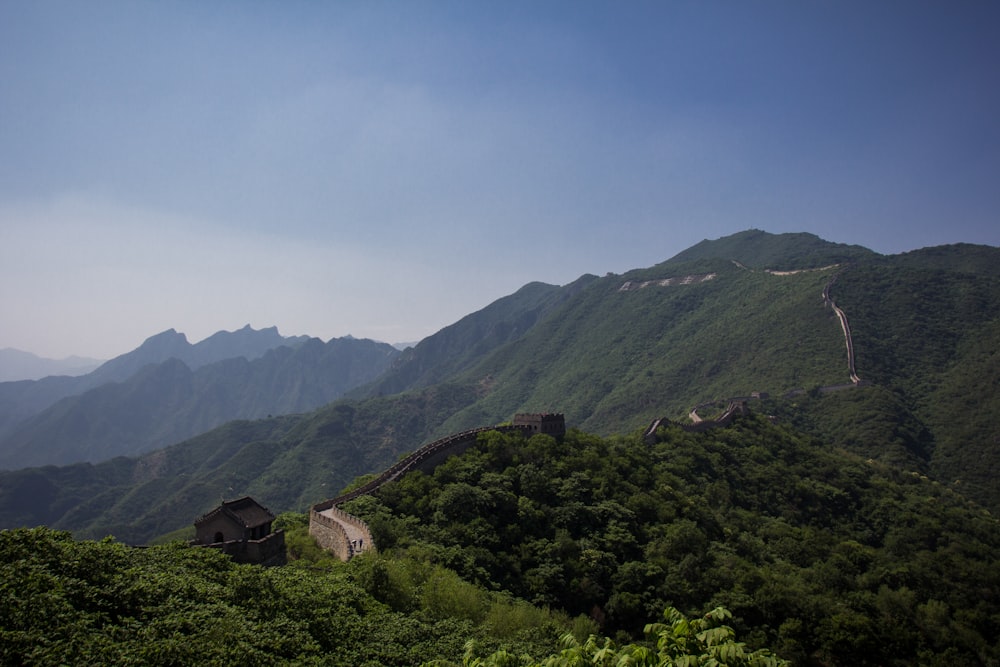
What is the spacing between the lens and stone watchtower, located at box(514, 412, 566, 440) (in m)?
54.6

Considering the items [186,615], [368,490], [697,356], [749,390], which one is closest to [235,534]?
[186,615]

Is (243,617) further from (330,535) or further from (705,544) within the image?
(705,544)

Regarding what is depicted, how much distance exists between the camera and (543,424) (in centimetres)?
5447

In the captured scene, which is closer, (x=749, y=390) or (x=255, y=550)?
(x=255, y=550)

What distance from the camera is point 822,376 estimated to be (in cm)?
10494

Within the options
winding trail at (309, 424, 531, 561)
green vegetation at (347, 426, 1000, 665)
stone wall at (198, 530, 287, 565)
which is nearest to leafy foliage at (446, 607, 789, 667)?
green vegetation at (347, 426, 1000, 665)

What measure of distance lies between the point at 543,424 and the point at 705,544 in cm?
1802

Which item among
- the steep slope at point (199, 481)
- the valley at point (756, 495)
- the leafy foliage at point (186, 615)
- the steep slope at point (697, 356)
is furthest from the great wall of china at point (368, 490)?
the steep slope at point (199, 481)

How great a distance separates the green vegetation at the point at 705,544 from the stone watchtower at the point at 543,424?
4.90 feet

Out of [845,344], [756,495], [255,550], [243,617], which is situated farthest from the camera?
[845,344]

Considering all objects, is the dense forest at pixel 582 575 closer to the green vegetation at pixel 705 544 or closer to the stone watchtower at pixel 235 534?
the green vegetation at pixel 705 544

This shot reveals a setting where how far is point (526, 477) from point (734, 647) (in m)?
38.9

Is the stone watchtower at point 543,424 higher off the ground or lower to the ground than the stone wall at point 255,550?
higher

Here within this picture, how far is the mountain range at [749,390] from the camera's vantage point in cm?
9006
